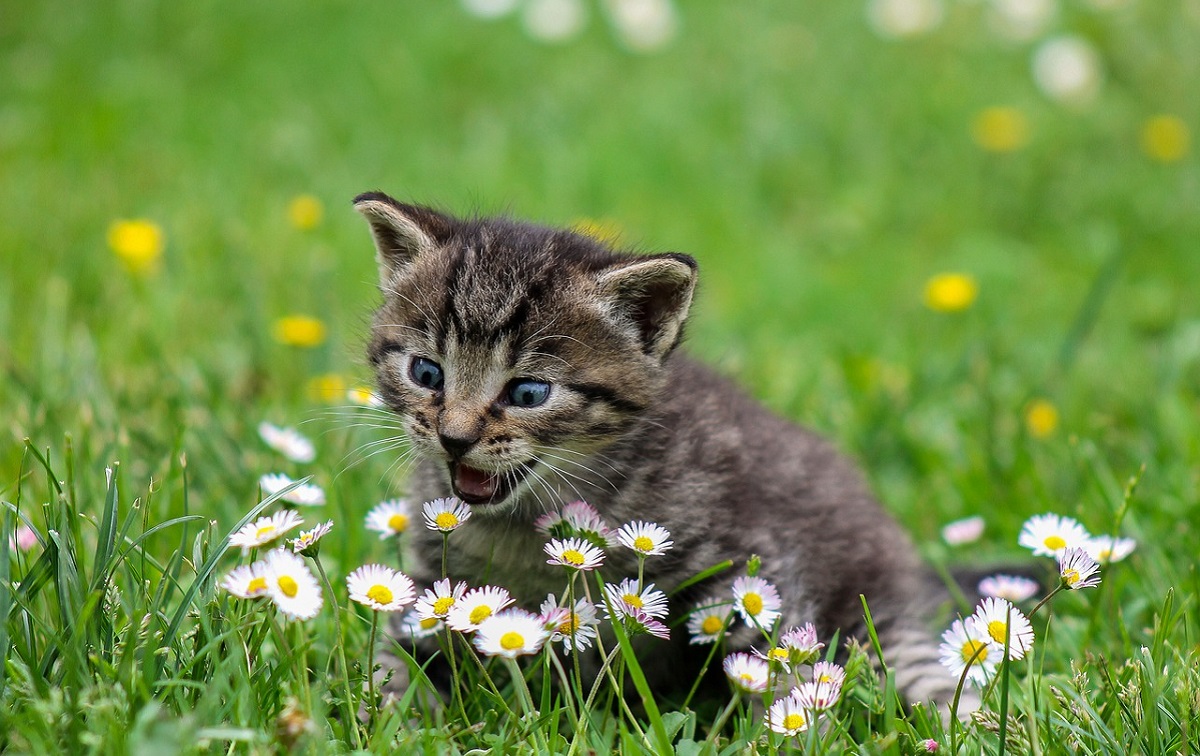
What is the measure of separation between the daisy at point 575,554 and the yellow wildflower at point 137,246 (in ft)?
11.7

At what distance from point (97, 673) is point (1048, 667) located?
109 inches

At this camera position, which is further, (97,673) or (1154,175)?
(1154,175)

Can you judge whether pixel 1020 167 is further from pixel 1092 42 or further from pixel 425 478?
pixel 425 478

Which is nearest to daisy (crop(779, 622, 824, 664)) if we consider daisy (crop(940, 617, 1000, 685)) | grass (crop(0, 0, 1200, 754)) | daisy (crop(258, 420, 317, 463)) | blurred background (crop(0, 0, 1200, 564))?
grass (crop(0, 0, 1200, 754))

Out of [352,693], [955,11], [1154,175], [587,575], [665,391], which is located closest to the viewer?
[352,693]

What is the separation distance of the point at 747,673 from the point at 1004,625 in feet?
2.03

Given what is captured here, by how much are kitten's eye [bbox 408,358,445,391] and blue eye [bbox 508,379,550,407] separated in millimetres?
217

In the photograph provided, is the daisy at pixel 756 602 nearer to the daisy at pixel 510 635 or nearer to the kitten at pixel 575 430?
the kitten at pixel 575 430

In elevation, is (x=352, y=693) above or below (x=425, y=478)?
below

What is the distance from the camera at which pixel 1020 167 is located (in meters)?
7.91

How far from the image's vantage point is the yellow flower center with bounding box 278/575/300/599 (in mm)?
2539

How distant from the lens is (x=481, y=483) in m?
3.29

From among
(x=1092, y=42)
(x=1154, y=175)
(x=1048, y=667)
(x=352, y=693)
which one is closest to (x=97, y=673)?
(x=352, y=693)

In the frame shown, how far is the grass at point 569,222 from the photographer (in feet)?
9.27
